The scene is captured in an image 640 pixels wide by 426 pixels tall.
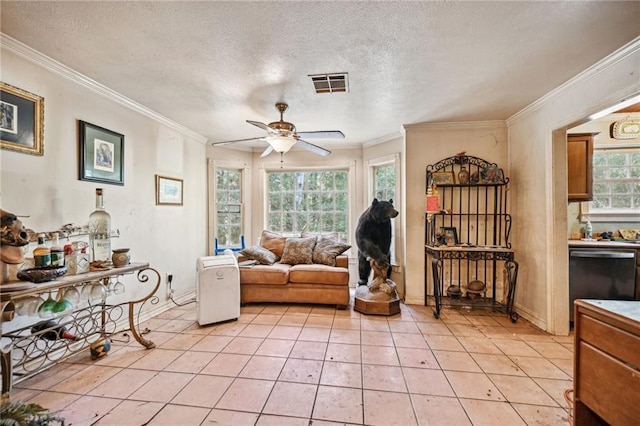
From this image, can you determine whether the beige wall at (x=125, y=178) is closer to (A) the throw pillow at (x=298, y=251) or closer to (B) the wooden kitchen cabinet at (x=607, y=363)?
(A) the throw pillow at (x=298, y=251)

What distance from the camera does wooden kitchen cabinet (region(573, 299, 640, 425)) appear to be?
41.3 inches

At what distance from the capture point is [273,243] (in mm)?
4133

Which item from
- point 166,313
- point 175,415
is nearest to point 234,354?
point 175,415

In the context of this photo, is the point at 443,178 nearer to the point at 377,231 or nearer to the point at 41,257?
the point at 377,231

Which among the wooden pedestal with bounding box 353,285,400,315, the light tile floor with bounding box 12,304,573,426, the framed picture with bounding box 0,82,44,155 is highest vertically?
the framed picture with bounding box 0,82,44,155

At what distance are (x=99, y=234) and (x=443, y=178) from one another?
3675mm

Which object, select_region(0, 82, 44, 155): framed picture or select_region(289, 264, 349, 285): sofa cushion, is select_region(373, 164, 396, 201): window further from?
select_region(0, 82, 44, 155): framed picture

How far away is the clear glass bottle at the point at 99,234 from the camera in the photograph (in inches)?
89.2

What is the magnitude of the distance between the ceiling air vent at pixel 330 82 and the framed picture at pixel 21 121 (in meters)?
2.15

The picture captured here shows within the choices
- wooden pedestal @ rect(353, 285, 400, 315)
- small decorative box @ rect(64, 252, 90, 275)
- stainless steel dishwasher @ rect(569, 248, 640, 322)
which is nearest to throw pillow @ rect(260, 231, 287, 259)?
wooden pedestal @ rect(353, 285, 400, 315)

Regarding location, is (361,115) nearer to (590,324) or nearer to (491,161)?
(491,161)

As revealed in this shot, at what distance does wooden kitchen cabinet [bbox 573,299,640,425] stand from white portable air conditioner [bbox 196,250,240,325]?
2.84 metres

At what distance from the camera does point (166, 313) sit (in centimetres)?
329

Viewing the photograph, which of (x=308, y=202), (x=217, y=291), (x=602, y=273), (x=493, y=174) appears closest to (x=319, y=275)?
(x=217, y=291)
